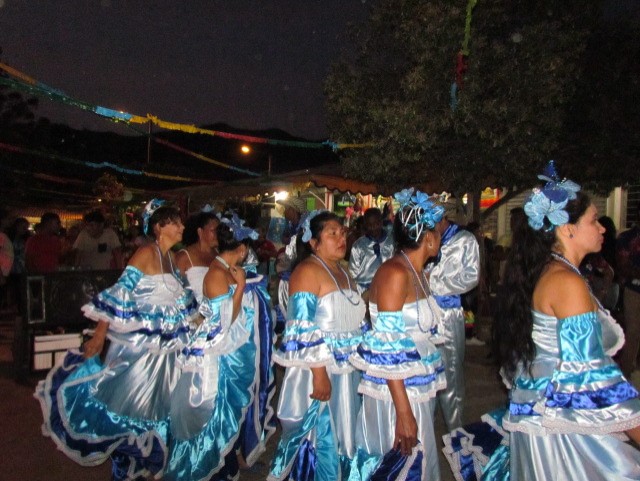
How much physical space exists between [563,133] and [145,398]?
27.4 feet

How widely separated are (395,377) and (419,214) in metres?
0.91

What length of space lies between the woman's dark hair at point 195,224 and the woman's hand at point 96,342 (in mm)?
1010

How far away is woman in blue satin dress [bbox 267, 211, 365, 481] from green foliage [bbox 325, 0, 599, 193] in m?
5.95

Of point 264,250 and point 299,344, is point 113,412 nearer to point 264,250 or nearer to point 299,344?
point 299,344

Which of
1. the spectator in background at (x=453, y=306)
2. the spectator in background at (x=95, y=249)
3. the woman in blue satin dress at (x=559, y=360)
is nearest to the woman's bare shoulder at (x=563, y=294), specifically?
the woman in blue satin dress at (x=559, y=360)

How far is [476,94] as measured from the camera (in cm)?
876

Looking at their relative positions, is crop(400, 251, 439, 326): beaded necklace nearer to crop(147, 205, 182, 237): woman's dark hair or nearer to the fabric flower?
the fabric flower

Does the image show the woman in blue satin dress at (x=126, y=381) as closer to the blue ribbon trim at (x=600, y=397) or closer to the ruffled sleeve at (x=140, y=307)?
the ruffled sleeve at (x=140, y=307)

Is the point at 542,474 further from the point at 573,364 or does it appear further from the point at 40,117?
the point at 40,117

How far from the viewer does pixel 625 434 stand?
8.05 ft

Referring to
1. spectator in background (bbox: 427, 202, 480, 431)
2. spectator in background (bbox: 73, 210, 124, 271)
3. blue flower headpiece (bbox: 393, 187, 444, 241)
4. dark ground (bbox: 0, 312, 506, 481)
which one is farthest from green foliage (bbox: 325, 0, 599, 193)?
blue flower headpiece (bbox: 393, 187, 444, 241)

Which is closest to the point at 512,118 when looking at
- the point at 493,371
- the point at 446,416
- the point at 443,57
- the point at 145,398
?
the point at 443,57

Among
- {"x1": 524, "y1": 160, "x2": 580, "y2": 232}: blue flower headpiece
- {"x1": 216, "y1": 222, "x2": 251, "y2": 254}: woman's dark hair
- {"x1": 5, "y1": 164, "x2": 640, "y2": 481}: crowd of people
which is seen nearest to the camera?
{"x1": 5, "y1": 164, "x2": 640, "y2": 481}: crowd of people

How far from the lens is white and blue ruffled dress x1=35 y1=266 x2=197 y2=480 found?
4168 millimetres
